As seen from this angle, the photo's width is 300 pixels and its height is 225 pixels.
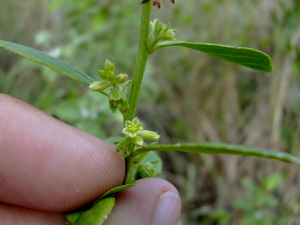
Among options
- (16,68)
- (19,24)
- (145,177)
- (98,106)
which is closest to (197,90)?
(98,106)

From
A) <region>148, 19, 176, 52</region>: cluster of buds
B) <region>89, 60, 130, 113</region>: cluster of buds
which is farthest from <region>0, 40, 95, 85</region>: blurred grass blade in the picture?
<region>148, 19, 176, 52</region>: cluster of buds

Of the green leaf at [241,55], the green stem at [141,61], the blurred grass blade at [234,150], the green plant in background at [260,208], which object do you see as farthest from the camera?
the green plant in background at [260,208]

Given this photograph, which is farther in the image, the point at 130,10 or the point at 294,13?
the point at 294,13

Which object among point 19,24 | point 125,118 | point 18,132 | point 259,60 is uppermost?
point 19,24

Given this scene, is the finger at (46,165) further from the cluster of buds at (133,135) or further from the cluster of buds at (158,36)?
the cluster of buds at (158,36)

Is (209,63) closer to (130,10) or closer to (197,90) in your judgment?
(197,90)

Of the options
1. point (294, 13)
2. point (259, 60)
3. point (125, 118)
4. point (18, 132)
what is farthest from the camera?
point (294, 13)

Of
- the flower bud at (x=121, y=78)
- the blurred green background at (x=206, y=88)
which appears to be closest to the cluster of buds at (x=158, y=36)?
the flower bud at (x=121, y=78)
